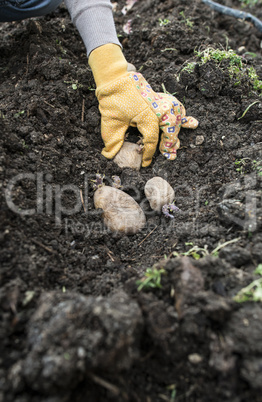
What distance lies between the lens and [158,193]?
7.91ft

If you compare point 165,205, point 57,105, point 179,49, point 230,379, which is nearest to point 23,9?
point 57,105

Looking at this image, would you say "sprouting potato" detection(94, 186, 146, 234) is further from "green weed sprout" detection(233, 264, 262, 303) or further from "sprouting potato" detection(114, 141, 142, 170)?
"green weed sprout" detection(233, 264, 262, 303)

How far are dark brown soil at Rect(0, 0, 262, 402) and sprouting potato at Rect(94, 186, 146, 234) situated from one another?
0.26 ft

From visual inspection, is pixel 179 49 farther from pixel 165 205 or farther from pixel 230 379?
pixel 230 379

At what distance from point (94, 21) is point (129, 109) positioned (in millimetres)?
824

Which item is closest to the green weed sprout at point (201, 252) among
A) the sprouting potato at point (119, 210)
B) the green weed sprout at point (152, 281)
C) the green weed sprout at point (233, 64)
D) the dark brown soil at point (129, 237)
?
the dark brown soil at point (129, 237)

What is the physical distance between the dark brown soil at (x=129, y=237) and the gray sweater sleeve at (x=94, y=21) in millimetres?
318

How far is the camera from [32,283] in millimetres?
A: 1691

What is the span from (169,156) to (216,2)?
2.86 metres

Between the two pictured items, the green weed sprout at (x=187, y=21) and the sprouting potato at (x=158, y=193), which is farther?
the green weed sprout at (x=187, y=21)

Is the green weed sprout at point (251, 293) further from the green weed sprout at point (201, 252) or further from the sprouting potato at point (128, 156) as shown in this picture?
the sprouting potato at point (128, 156)

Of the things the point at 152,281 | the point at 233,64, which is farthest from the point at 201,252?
the point at 233,64

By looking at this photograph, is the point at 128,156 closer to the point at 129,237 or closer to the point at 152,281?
the point at 129,237

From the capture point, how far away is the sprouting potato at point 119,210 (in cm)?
229
